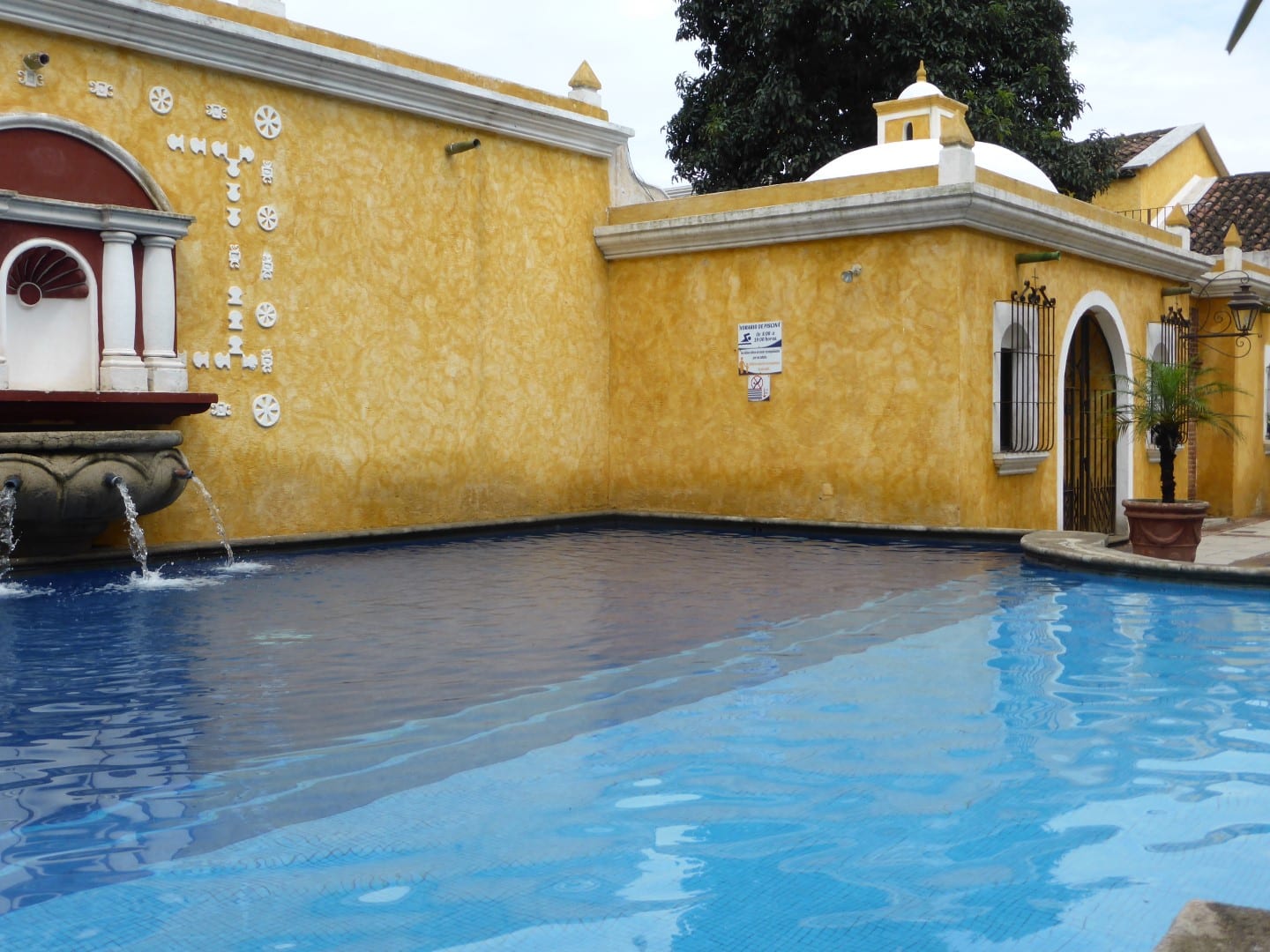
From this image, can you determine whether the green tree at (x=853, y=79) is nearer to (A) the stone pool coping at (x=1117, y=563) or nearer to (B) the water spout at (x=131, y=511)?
(A) the stone pool coping at (x=1117, y=563)

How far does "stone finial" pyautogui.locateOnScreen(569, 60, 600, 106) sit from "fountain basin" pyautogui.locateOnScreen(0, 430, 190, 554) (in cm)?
687

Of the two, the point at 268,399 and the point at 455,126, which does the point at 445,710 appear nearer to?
the point at 268,399

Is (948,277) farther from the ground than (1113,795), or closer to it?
farther from the ground

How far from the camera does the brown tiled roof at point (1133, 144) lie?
25594 millimetres

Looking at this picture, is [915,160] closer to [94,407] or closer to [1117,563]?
[1117,563]

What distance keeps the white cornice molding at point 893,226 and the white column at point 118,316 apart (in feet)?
19.8

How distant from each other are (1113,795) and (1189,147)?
26.1 m

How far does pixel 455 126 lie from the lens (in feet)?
42.6

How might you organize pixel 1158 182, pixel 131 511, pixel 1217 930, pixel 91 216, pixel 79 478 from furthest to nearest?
pixel 1158 182, pixel 91 216, pixel 131 511, pixel 79 478, pixel 1217 930

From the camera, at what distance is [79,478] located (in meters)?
9.02

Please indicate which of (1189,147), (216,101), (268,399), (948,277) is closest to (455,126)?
(216,101)

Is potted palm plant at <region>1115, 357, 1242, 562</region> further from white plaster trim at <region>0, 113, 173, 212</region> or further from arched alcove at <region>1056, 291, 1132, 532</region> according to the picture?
white plaster trim at <region>0, 113, 173, 212</region>

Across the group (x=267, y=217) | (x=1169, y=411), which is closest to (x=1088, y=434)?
(x=1169, y=411)

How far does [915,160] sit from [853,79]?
8722 mm
